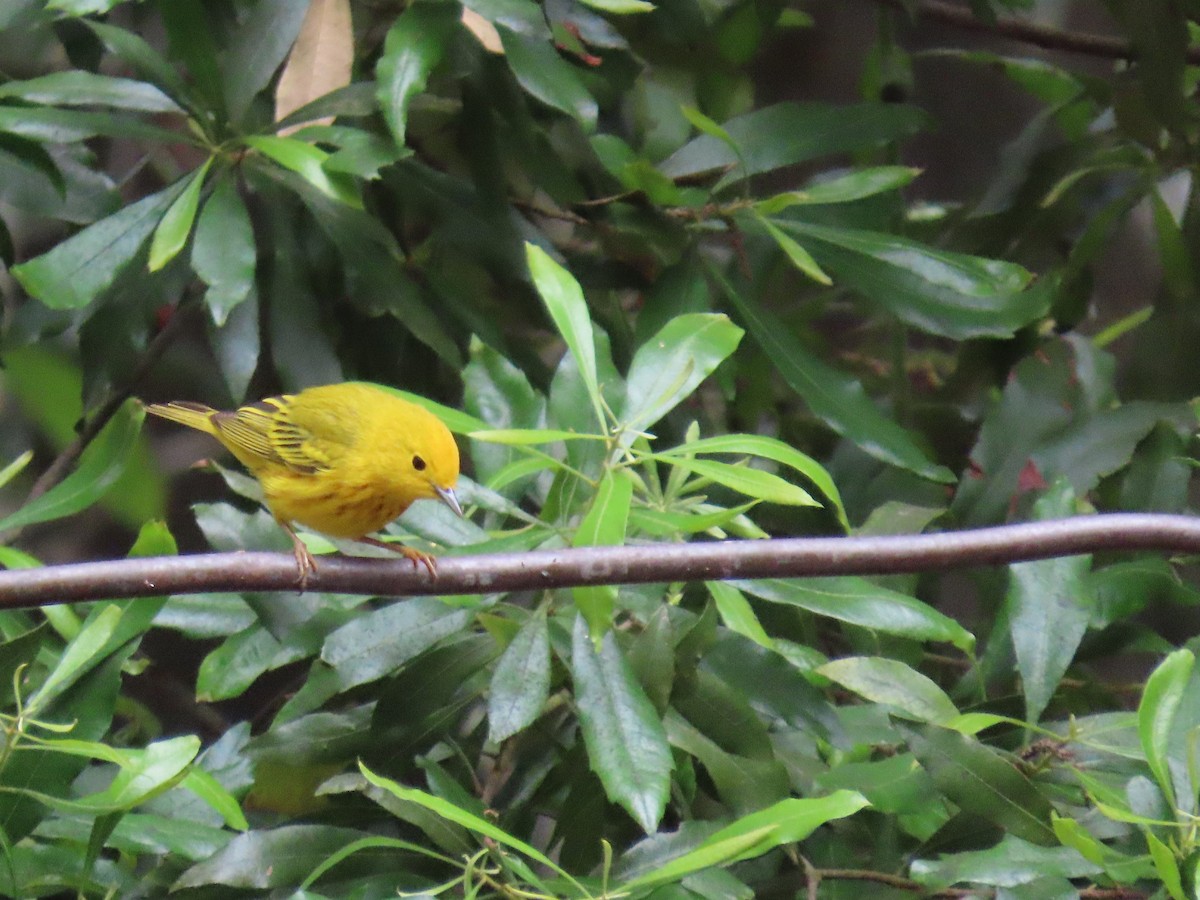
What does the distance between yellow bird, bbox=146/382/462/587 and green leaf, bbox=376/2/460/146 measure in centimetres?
46

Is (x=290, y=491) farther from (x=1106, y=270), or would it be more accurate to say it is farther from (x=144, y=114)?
(x=1106, y=270)

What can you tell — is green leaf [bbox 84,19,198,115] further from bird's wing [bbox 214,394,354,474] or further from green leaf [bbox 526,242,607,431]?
green leaf [bbox 526,242,607,431]

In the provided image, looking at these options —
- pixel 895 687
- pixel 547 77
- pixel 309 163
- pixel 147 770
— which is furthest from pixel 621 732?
pixel 547 77

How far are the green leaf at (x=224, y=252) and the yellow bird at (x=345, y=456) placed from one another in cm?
25

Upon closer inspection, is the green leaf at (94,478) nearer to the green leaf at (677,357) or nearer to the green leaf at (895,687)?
the green leaf at (677,357)

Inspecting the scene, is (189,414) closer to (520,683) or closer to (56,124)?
(56,124)

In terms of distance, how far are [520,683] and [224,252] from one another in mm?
904

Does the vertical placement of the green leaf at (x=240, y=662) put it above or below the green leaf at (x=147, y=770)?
below

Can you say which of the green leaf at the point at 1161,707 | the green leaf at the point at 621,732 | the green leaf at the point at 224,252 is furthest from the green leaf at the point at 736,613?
the green leaf at the point at 224,252

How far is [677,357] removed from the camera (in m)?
1.79

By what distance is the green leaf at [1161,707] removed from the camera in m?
1.50

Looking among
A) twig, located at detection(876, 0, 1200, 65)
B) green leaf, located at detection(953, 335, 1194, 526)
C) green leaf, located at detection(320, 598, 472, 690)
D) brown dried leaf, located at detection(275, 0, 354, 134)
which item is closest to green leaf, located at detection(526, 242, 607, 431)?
green leaf, located at detection(320, 598, 472, 690)

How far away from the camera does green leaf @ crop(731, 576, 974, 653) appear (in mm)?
1716

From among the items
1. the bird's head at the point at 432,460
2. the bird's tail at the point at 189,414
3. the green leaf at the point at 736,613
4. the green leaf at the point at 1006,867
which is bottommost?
the green leaf at the point at 1006,867
